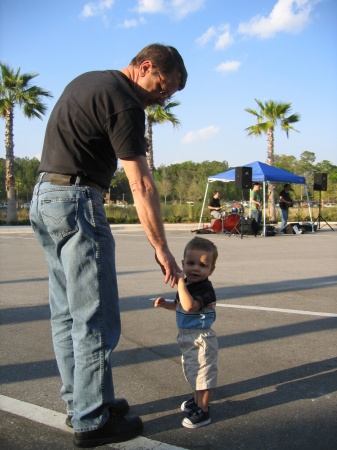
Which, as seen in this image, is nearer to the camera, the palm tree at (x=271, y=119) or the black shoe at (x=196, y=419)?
the black shoe at (x=196, y=419)

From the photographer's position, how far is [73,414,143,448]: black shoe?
7.36 ft

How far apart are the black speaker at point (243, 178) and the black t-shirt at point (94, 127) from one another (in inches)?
544

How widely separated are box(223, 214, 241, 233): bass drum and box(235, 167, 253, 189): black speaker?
3.71 ft

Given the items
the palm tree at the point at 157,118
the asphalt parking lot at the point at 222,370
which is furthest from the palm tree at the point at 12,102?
the asphalt parking lot at the point at 222,370

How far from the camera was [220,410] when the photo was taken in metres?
2.65

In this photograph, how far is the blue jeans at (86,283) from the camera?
2.21m

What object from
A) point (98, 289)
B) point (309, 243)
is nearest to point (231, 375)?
point (98, 289)

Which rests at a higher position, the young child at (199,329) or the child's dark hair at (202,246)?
the child's dark hair at (202,246)

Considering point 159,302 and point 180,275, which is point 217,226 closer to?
point 159,302

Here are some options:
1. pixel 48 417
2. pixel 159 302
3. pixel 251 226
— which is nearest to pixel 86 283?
pixel 159 302

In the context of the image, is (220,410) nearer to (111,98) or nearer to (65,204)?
(65,204)

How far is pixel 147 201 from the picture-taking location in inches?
88.2

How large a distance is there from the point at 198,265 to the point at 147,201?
0.52 meters

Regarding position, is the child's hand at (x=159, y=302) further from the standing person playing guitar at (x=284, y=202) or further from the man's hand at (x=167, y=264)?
the standing person playing guitar at (x=284, y=202)
